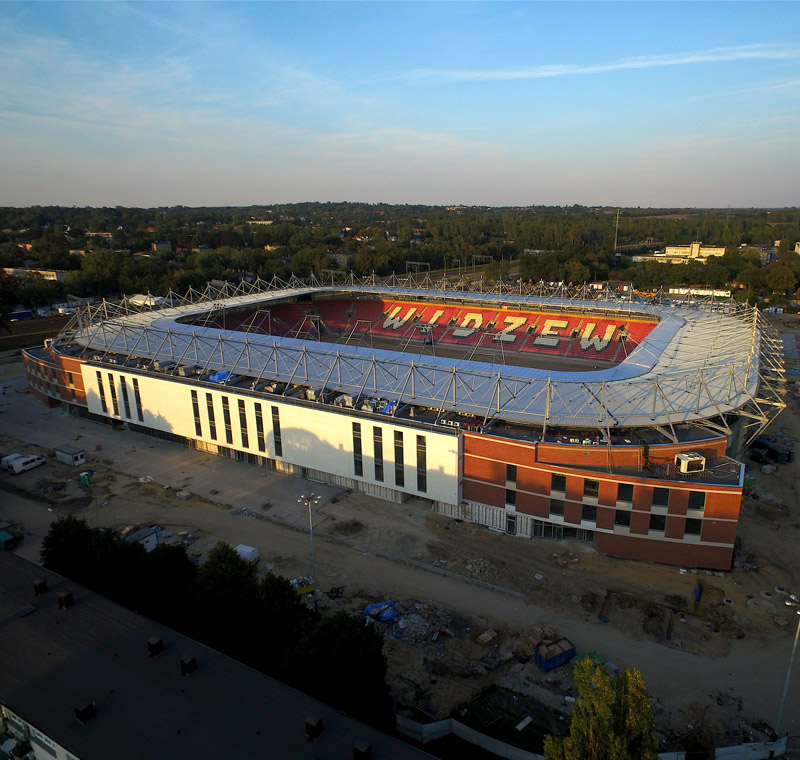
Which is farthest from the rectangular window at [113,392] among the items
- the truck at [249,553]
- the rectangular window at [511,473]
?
the rectangular window at [511,473]

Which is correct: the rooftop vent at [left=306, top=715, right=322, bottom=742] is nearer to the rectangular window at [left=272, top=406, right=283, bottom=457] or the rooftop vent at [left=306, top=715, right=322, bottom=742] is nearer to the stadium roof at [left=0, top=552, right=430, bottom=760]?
the stadium roof at [left=0, top=552, right=430, bottom=760]

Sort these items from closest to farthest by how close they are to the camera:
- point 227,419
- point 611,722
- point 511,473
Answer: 1. point 611,722
2. point 511,473
3. point 227,419

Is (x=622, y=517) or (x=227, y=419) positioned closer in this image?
(x=622, y=517)

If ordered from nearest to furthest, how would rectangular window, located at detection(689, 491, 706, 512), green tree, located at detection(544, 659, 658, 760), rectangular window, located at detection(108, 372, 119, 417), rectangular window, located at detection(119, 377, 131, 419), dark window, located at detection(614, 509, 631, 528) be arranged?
green tree, located at detection(544, 659, 658, 760) → rectangular window, located at detection(689, 491, 706, 512) → dark window, located at detection(614, 509, 631, 528) → rectangular window, located at detection(119, 377, 131, 419) → rectangular window, located at detection(108, 372, 119, 417)

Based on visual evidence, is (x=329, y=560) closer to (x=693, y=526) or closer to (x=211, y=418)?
(x=211, y=418)

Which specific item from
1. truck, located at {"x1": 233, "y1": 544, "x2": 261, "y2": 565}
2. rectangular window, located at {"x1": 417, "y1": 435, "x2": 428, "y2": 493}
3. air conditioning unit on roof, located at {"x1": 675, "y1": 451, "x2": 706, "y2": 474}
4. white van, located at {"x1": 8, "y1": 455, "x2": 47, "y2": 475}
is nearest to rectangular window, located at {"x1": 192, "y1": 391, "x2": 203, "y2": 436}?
white van, located at {"x1": 8, "y1": 455, "x2": 47, "y2": 475}

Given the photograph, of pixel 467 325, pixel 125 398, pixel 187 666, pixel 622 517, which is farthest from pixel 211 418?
pixel 467 325

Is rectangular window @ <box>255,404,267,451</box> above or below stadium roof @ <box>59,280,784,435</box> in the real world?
below
